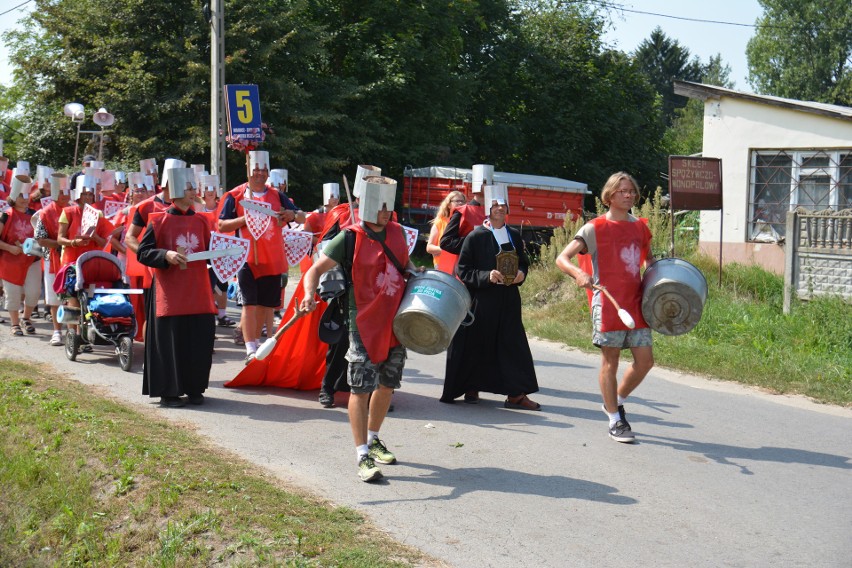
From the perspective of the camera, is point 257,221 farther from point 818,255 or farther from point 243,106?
point 818,255

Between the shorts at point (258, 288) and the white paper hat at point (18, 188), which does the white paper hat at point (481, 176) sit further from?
the white paper hat at point (18, 188)

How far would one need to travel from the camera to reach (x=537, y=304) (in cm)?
1680

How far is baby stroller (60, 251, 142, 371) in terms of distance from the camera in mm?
10654

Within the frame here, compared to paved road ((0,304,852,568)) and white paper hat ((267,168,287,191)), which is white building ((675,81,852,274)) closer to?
paved road ((0,304,852,568))

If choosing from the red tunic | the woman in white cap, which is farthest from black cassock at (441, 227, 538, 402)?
the woman in white cap

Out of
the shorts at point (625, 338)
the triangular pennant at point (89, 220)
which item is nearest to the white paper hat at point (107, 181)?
the triangular pennant at point (89, 220)

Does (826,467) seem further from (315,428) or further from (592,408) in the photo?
(315,428)

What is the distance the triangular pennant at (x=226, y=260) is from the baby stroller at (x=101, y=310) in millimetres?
1458

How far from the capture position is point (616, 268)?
7367mm

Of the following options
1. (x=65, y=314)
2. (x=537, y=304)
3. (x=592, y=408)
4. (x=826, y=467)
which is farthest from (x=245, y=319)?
(x=537, y=304)

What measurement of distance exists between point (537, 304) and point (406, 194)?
13.5m

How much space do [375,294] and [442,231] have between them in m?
3.51

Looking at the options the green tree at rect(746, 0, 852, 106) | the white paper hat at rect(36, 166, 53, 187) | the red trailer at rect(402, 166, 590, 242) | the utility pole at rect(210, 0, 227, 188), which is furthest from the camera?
the green tree at rect(746, 0, 852, 106)

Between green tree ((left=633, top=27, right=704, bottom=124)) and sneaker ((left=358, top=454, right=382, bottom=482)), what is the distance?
287 feet
